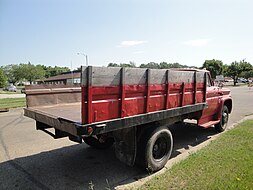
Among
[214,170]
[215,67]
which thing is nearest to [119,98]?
[214,170]

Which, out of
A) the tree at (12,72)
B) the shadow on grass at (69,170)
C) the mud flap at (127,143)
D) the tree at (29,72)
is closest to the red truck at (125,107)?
the mud flap at (127,143)

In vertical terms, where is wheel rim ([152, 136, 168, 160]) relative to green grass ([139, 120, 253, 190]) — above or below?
above

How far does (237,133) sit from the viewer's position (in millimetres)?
6195

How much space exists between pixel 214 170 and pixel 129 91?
2.17 metres

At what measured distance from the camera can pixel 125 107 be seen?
10.8 feet

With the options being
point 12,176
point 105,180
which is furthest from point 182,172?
point 12,176

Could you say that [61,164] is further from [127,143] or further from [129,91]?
[129,91]

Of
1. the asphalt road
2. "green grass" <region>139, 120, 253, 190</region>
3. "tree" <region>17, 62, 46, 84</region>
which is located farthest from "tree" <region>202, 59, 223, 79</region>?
"tree" <region>17, 62, 46, 84</region>

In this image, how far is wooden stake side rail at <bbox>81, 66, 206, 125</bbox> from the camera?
2820 millimetres

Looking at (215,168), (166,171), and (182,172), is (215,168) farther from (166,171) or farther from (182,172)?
(166,171)

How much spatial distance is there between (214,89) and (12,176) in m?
5.46

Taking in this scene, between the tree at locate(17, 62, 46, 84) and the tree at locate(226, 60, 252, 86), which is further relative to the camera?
the tree at locate(17, 62, 46, 84)

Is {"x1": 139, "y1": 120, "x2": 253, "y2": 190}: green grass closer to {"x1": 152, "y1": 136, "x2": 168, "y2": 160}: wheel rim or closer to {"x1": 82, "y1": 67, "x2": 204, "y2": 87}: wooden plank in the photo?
{"x1": 152, "y1": 136, "x2": 168, "y2": 160}: wheel rim

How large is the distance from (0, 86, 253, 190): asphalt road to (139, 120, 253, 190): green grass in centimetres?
52
